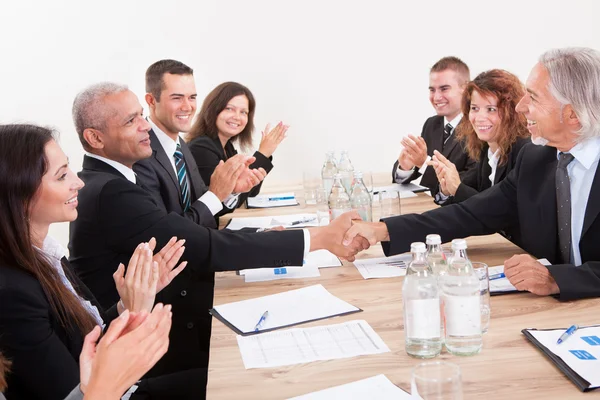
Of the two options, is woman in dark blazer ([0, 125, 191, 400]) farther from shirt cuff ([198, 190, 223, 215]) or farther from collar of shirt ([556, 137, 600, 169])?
collar of shirt ([556, 137, 600, 169])

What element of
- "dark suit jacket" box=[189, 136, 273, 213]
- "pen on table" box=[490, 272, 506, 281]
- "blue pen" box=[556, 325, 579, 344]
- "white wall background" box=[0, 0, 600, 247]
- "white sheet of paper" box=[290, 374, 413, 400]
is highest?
"white wall background" box=[0, 0, 600, 247]

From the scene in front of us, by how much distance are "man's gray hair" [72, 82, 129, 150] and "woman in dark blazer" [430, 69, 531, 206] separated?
1552 millimetres

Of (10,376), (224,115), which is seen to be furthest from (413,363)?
(224,115)

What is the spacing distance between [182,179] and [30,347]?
5.90ft

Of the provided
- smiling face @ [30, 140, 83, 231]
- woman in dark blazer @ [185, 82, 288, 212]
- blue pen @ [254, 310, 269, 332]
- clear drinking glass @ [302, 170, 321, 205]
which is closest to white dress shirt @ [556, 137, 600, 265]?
blue pen @ [254, 310, 269, 332]

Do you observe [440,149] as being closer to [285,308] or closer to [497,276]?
[497,276]

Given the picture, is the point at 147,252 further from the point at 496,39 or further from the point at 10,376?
the point at 496,39

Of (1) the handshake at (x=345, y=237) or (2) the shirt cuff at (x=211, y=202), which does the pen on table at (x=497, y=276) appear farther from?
(2) the shirt cuff at (x=211, y=202)

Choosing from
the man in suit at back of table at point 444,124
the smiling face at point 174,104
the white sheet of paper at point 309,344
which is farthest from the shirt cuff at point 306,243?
the man in suit at back of table at point 444,124

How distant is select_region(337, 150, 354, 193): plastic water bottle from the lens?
3225 mm

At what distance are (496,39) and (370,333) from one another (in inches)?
175

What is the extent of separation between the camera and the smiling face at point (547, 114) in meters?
2.10

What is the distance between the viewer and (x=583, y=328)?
5.16ft

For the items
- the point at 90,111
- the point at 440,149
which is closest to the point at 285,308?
the point at 90,111
